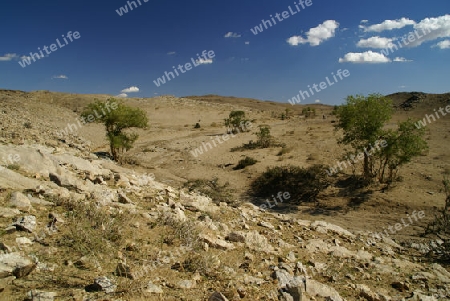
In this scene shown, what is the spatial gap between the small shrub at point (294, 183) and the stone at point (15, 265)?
1050 cm

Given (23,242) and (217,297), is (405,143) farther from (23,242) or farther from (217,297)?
(23,242)

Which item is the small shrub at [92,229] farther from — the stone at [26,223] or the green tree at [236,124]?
the green tree at [236,124]

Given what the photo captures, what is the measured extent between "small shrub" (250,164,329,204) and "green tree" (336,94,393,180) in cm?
218

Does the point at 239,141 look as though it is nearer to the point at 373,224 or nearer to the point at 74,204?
the point at 373,224

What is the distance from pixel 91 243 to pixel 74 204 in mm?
1386

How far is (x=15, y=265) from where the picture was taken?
10.9ft

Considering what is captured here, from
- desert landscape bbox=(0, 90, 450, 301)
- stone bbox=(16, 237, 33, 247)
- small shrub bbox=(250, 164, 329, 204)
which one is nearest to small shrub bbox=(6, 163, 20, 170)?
desert landscape bbox=(0, 90, 450, 301)

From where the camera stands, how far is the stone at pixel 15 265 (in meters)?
3.20

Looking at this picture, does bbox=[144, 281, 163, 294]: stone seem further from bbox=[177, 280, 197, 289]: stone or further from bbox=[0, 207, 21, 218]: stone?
bbox=[0, 207, 21, 218]: stone

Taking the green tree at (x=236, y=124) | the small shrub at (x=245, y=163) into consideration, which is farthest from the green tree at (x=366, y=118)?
the green tree at (x=236, y=124)

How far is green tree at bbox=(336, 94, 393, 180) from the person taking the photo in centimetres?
1281

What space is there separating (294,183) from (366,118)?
458 centimetres

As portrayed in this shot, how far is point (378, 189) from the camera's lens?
12.4 m

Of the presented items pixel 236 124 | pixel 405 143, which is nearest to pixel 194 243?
pixel 405 143
